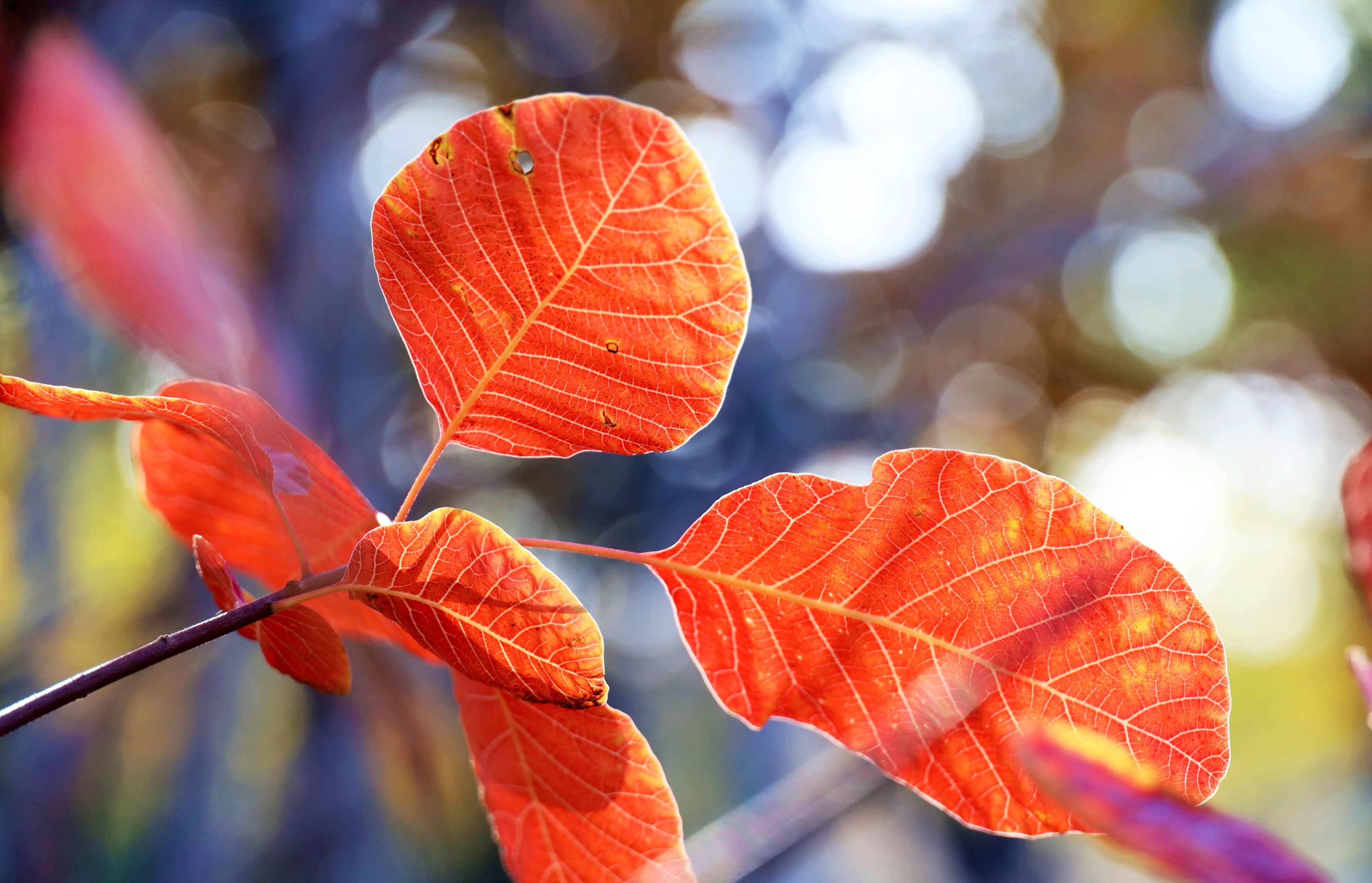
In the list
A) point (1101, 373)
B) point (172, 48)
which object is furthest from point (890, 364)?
point (172, 48)

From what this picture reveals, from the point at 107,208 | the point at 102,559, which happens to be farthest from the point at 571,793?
the point at 102,559

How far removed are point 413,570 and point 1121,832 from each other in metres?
0.21

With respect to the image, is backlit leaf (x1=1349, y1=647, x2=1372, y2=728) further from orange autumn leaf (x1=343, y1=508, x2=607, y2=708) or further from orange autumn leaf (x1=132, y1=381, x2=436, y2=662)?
orange autumn leaf (x1=132, y1=381, x2=436, y2=662)

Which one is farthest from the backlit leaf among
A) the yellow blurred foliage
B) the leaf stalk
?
the yellow blurred foliage

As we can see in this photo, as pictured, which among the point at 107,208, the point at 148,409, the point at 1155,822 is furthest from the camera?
the point at 107,208

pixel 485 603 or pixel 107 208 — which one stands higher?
pixel 107 208

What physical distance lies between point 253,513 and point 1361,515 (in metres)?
0.47

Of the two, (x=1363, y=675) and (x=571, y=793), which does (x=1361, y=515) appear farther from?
(x=571, y=793)

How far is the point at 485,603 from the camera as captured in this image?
0.27 meters

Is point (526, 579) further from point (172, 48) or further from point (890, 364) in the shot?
point (890, 364)

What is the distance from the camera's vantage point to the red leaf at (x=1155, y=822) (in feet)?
0.54

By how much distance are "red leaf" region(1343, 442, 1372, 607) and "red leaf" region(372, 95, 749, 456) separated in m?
0.23

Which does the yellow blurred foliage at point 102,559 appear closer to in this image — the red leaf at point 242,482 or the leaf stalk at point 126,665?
the red leaf at point 242,482

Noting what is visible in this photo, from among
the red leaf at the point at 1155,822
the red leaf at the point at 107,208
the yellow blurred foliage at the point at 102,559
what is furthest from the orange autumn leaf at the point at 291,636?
the yellow blurred foliage at the point at 102,559
